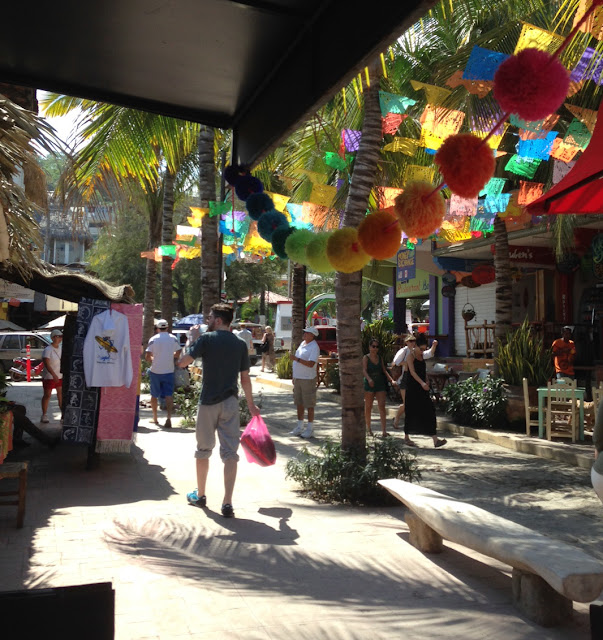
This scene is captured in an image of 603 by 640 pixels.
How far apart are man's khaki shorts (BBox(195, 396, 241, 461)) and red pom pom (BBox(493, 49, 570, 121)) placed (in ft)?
14.1

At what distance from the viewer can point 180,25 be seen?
3.07 meters

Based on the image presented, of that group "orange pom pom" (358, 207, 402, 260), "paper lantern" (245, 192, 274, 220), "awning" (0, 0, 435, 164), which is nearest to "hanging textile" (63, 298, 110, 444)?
"paper lantern" (245, 192, 274, 220)

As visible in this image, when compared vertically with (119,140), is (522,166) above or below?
below

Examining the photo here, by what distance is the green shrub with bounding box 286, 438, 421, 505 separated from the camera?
6.93m

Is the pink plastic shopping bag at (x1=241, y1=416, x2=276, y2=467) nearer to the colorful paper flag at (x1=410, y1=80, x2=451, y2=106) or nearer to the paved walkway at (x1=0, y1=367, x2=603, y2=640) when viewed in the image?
the paved walkway at (x1=0, y1=367, x2=603, y2=640)

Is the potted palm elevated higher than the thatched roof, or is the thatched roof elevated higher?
the thatched roof

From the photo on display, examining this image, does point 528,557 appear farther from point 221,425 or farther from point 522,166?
point 522,166

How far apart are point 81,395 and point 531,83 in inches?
266

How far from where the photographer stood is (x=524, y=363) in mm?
12477

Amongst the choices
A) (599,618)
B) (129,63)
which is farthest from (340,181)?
(599,618)

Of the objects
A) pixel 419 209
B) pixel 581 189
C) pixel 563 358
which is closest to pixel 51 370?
pixel 563 358

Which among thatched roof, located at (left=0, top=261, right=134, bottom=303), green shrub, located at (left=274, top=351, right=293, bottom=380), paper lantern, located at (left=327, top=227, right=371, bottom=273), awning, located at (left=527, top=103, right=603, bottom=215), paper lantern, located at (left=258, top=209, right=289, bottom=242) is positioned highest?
awning, located at (left=527, top=103, right=603, bottom=215)

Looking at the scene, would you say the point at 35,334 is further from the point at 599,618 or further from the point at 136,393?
the point at 599,618

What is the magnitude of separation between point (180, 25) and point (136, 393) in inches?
238
